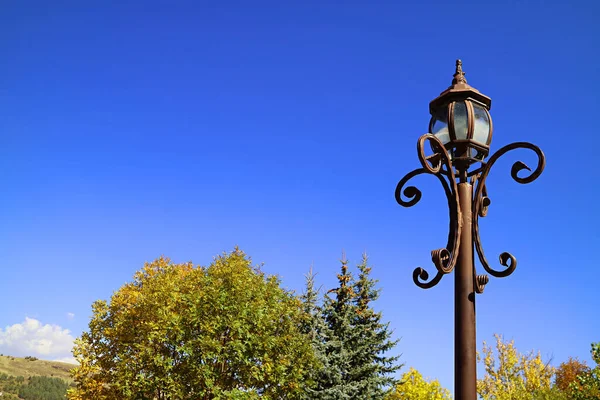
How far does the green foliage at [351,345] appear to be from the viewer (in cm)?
2792

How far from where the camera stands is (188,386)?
2477 centimetres

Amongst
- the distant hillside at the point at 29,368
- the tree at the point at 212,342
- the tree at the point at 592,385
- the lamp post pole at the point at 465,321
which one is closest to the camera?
the lamp post pole at the point at 465,321

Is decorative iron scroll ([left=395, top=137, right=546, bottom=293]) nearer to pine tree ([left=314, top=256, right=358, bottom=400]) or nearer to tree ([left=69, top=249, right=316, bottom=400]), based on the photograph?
tree ([left=69, top=249, right=316, bottom=400])

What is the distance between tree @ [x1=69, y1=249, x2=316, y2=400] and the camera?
24.5 meters

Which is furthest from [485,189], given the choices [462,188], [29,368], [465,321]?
[29,368]

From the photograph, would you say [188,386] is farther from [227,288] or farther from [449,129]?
[449,129]

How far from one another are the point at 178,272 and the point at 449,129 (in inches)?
1219

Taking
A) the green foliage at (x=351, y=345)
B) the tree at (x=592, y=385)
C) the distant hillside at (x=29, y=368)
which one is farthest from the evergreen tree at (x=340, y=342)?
the distant hillside at (x=29, y=368)

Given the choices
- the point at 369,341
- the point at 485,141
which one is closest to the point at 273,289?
the point at 369,341

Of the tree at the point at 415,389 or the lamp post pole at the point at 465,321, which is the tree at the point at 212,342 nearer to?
the tree at the point at 415,389

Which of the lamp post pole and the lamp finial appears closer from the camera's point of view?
the lamp post pole

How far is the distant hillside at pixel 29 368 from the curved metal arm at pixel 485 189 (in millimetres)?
130673

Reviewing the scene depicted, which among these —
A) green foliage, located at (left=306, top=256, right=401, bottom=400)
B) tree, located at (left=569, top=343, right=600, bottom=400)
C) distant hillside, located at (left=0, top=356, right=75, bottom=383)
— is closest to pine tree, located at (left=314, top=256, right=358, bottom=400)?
green foliage, located at (left=306, top=256, right=401, bottom=400)

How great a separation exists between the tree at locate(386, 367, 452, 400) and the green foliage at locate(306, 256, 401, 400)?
324cm
